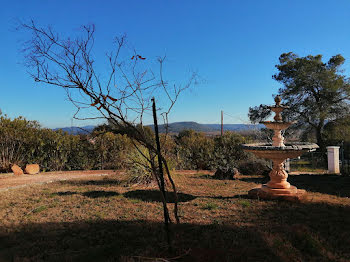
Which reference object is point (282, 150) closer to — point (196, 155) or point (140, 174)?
point (140, 174)

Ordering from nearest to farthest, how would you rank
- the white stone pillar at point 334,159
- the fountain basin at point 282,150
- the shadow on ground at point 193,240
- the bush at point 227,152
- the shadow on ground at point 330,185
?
the shadow on ground at point 193,240, the fountain basin at point 282,150, the shadow on ground at point 330,185, the white stone pillar at point 334,159, the bush at point 227,152

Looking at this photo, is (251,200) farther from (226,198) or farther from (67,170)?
(67,170)

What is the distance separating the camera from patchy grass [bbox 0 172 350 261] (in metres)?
2.88

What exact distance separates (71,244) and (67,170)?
8616 mm

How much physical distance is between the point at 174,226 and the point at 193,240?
1.56ft

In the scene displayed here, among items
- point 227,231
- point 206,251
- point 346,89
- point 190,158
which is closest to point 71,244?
point 206,251

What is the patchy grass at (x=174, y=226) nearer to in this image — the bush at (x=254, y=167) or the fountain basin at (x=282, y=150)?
the fountain basin at (x=282, y=150)

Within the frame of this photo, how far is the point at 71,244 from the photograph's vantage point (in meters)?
3.21

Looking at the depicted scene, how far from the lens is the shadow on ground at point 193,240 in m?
2.82

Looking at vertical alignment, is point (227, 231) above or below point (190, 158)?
below

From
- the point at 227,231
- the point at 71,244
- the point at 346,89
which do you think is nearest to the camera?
the point at 71,244

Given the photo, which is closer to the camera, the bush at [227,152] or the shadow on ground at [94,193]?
the shadow on ground at [94,193]

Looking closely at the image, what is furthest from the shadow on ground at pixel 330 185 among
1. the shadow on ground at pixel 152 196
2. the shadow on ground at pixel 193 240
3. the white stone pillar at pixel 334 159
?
the shadow on ground at pixel 152 196

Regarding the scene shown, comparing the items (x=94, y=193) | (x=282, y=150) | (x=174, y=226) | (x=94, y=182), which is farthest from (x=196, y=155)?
(x=174, y=226)
